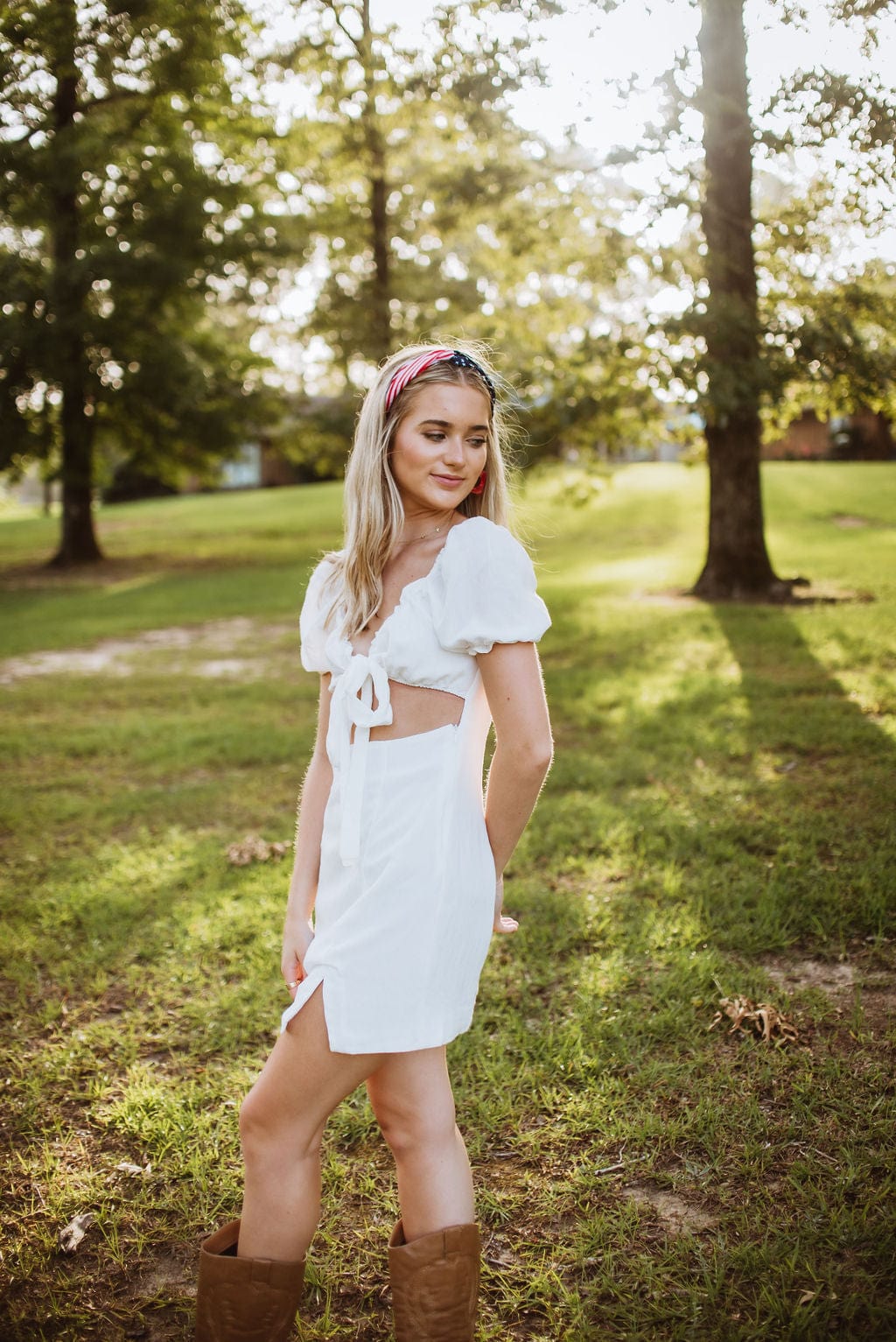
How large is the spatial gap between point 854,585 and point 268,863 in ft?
27.6

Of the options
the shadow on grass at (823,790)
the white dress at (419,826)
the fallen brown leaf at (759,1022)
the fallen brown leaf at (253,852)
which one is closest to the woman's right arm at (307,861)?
the white dress at (419,826)

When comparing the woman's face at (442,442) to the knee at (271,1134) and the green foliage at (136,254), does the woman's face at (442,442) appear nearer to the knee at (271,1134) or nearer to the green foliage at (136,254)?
the knee at (271,1134)

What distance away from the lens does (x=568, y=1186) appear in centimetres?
250

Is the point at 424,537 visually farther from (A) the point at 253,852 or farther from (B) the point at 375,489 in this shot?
(A) the point at 253,852

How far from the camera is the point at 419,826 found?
5.93ft

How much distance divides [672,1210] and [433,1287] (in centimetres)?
87

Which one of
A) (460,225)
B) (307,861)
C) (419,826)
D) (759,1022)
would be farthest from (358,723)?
(460,225)

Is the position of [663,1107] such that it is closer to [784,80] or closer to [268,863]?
[268,863]

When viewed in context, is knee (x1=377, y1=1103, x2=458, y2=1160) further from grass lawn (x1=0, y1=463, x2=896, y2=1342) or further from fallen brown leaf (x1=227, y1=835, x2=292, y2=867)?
fallen brown leaf (x1=227, y1=835, x2=292, y2=867)

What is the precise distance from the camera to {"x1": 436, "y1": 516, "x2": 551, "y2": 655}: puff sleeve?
176 centimetres

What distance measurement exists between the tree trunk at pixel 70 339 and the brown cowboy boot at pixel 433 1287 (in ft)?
54.9

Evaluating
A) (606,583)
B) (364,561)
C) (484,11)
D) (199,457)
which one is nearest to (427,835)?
(364,561)

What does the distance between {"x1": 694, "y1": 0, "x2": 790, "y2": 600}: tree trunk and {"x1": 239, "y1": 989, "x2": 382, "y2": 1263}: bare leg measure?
6.46 m

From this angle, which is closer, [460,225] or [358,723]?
[358,723]
